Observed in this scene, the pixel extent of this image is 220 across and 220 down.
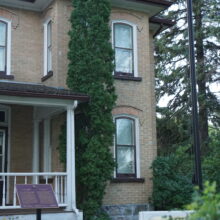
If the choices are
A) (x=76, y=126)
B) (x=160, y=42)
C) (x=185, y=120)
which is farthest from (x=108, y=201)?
(x=160, y=42)

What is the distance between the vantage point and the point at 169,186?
1348 centimetres

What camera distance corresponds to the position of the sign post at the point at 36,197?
9.41m

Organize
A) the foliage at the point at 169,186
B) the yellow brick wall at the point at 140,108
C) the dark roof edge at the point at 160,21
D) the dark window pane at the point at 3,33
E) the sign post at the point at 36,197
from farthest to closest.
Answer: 1. the dark roof edge at the point at 160,21
2. the dark window pane at the point at 3,33
3. the yellow brick wall at the point at 140,108
4. the foliage at the point at 169,186
5. the sign post at the point at 36,197

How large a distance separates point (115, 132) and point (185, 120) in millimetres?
10110

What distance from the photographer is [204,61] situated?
74.1ft

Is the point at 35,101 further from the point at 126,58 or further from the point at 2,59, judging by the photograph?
the point at 126,58

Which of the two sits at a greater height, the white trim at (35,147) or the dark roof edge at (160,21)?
the dark roof edge at (160,21)

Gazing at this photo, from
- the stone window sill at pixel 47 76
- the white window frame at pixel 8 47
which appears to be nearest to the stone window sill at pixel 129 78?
the stone window sill at pixel 47 76

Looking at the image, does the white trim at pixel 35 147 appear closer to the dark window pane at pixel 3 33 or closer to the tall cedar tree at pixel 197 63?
the dark window pane at pixel 3 33

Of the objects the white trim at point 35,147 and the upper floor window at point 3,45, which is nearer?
the white trim at point 35,147

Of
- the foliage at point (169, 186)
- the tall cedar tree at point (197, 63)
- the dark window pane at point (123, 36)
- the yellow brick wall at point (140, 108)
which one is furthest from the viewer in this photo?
the tall cedar tree at point (197, 63)

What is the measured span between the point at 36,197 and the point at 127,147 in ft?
16.7

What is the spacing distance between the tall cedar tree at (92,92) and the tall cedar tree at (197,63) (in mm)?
9548

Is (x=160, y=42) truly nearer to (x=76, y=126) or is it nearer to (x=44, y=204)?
(x=76, y=126)
